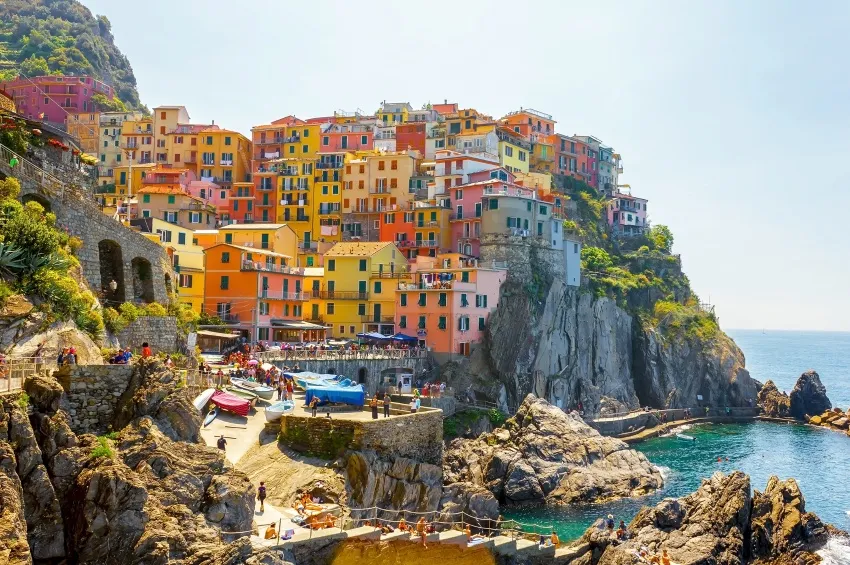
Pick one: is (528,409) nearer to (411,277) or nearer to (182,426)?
(411,277)

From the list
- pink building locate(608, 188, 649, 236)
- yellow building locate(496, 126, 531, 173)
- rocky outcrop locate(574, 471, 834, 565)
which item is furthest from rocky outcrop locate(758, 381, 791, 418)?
rocky outcrop locate(574, 471, 834, 565)

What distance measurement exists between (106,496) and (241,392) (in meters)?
17.1

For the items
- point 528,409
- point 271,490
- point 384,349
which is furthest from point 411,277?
point 271,490

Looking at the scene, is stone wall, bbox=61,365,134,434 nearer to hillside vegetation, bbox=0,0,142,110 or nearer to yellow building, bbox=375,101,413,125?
yellow building, bbox=375,101,413,125

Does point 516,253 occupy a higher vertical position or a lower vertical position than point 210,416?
higher

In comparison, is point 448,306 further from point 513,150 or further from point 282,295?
point 513,150

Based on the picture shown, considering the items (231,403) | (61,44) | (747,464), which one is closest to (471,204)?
(747,464)

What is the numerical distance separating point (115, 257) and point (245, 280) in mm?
22612

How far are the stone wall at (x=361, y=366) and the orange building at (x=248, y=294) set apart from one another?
6.40 metres

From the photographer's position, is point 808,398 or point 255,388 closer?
point 255,388

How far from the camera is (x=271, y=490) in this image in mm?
31359

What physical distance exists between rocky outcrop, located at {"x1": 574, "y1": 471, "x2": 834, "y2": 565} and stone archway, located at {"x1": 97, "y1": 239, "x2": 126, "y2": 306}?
2305 cm

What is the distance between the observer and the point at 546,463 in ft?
191

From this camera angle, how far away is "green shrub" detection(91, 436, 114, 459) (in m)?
22.9
